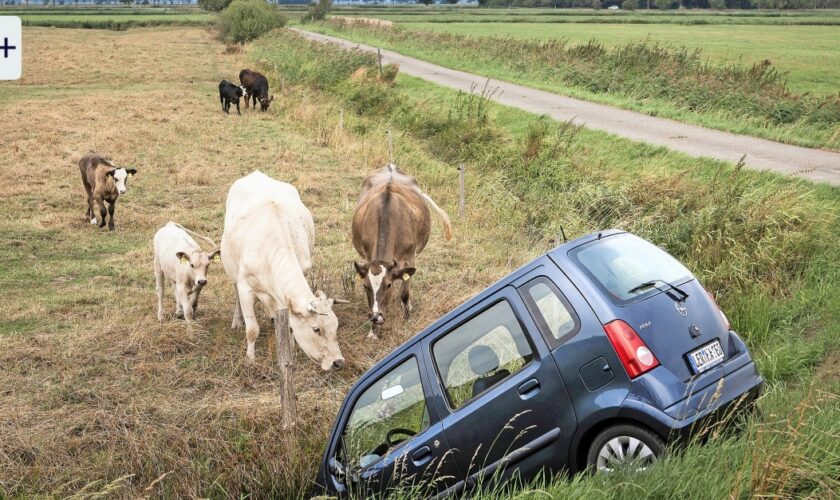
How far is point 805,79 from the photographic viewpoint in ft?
115

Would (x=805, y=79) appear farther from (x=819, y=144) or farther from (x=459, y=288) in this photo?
(x=459, y=288)

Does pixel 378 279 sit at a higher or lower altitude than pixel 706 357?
lower

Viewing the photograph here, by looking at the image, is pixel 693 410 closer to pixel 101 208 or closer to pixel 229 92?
pixel 101 208

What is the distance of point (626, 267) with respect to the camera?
5750 millimetres

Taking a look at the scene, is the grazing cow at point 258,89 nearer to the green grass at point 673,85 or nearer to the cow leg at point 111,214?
the green grass at point 673,85

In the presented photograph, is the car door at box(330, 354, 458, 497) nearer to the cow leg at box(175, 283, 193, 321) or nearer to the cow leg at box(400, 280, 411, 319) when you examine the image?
the cow leg at box(400, 280, 411, 319)

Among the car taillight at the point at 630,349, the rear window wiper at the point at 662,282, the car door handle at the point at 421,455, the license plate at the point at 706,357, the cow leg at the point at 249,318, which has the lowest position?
the cow leg at the point at 249,318

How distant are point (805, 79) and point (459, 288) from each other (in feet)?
94.3

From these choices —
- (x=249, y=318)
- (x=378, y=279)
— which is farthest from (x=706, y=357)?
(x=249, y=318)

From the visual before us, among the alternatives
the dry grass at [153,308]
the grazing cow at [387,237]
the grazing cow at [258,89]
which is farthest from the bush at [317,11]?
the grazing cow at [387,237]

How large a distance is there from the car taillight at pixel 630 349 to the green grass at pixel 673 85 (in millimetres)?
14601

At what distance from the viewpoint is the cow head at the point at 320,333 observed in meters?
9.03

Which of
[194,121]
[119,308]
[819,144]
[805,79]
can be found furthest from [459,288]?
[805,79]

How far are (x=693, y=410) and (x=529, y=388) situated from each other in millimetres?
1001
